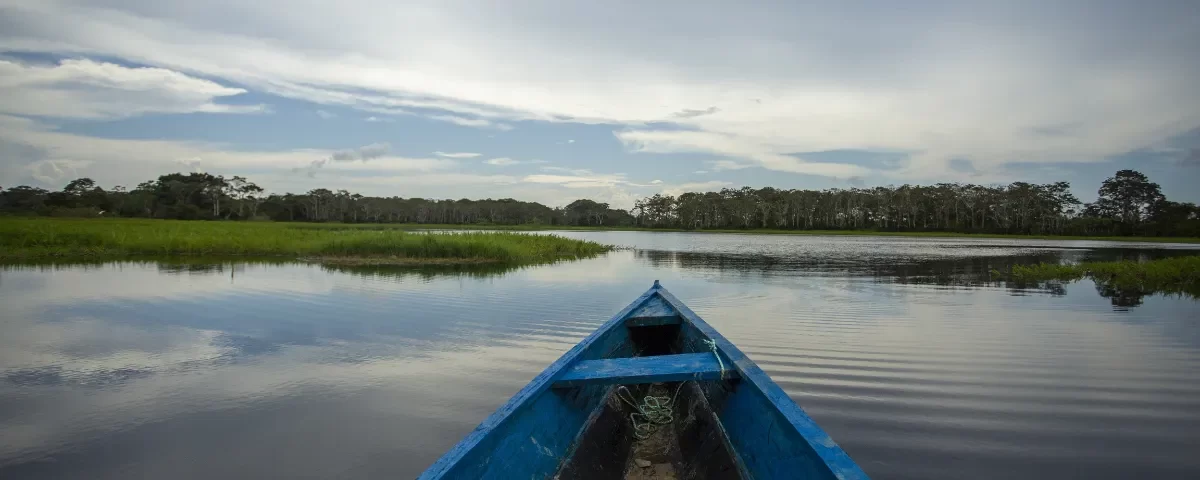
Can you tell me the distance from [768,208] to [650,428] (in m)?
102

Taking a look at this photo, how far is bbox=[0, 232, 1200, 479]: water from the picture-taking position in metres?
4.13

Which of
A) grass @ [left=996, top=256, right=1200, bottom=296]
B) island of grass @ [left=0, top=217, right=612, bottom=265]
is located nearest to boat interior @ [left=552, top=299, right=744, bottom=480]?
grass @ [left=996, top=256, right=1200, bottom=296]

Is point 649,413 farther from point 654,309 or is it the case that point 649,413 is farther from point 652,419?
point 654,309

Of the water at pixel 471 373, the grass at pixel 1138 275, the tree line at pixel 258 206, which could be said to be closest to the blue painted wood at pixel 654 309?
the water at pixel 471 373

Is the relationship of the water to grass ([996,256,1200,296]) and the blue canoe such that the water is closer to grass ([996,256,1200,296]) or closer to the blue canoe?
the blue canoe

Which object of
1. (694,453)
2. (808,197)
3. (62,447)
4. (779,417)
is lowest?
(62,447)

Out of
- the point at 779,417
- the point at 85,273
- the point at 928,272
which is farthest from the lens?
the point at 928,272

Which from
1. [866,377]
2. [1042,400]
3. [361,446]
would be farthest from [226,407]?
[1042,400]

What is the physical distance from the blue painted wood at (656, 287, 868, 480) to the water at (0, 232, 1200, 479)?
56.4 inches

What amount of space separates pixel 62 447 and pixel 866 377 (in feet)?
22.6

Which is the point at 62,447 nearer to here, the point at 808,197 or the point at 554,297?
the point at 554,297

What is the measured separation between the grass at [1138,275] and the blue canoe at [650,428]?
51.3 feet

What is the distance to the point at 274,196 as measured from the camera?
9738cm

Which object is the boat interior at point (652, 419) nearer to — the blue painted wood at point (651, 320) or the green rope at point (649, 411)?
the green rope at point (649, 411)
